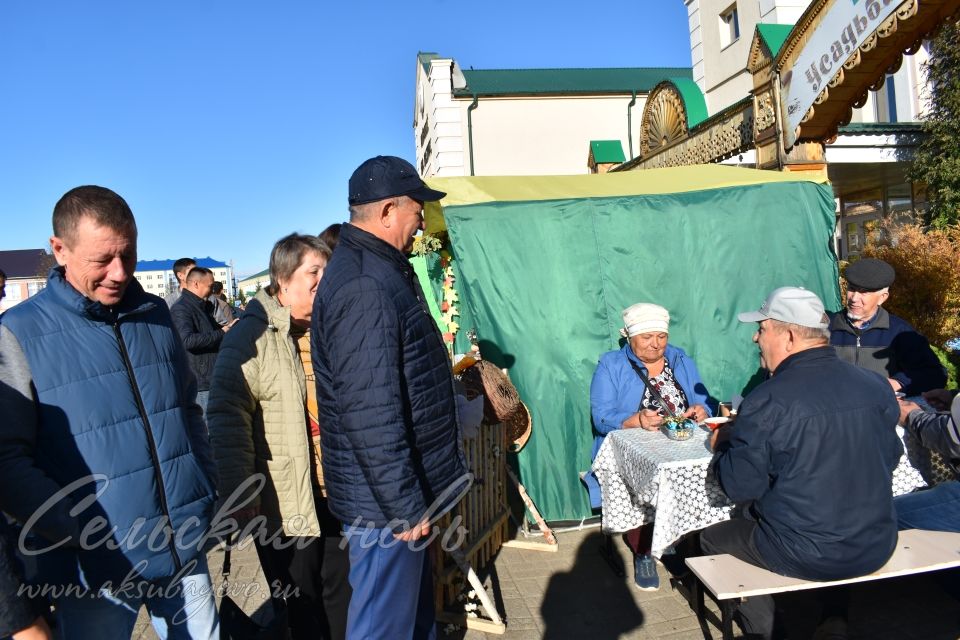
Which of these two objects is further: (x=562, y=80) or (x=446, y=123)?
(x=562, y=80)

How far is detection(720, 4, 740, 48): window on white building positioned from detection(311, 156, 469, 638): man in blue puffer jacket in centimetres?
1381

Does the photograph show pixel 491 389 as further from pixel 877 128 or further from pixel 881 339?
pixel 877 128

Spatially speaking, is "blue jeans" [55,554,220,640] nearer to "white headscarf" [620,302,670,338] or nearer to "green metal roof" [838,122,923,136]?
"white headscarf" [620,302,670,338]

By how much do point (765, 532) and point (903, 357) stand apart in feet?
6.61

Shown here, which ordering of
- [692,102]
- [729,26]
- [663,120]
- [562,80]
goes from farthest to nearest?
1. [562,80]
2. [729,26]
3. [663,120]
4. [692,102]

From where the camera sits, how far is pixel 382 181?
2127mm

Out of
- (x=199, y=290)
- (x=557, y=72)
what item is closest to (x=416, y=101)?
(x=557, y=72)

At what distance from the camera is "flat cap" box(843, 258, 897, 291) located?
3895mm

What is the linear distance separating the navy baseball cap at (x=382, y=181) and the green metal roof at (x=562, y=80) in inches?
700

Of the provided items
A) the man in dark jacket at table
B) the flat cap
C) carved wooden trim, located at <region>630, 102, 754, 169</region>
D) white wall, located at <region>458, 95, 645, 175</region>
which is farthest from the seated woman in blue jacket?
white wall, located at <region>458, 95, 645, 175</region>

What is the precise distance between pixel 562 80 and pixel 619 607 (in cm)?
1955

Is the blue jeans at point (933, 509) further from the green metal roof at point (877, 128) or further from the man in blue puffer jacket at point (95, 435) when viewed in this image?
the green metal roof at point (877, 128)

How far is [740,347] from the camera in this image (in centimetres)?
488

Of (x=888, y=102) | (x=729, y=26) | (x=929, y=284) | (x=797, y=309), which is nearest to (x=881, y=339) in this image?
(x=797, y=309)
